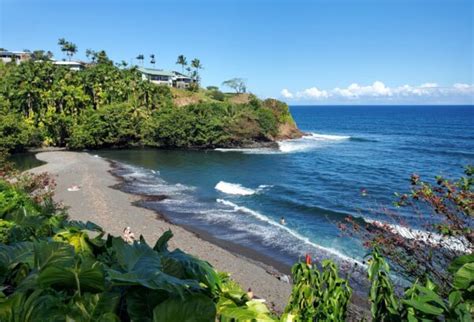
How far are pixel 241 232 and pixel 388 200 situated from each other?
13.7 meters

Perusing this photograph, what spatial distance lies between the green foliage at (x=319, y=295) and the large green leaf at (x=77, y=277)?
2041mm

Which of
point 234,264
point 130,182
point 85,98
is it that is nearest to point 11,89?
point 85,98

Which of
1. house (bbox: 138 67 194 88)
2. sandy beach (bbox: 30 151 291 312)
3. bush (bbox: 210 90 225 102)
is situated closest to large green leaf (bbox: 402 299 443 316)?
sandy beach (bbox: 30 151 291 312)

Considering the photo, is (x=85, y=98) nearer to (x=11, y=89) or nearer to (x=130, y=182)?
(x=11, y=89)

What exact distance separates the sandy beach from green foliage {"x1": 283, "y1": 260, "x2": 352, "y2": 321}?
1004 cm

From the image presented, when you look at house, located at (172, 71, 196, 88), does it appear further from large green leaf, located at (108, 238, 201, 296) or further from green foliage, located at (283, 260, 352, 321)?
large green leaf, located at (108, 238, 201, 296)

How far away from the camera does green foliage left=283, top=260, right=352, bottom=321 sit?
402cm

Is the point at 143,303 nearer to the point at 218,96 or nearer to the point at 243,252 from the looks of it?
the point at 243,252

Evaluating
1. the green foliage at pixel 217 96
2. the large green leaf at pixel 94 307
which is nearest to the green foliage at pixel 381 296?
the large green leaf at pixel 94 307

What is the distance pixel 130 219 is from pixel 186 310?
25.6 meters

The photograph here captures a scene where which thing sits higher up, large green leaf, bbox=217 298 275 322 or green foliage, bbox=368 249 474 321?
green foliage, bbox=368 249 474 321

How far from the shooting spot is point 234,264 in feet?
66.7

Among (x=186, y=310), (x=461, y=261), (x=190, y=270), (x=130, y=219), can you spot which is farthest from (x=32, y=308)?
(x=130, y=219)

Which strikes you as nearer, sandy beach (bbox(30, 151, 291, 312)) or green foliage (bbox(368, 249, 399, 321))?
green foliage (bbox(368, 249, 399, 321))
